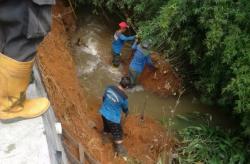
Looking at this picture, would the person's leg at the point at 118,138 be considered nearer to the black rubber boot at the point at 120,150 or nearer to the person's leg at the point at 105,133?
the black rubber boot at the point at 120,150

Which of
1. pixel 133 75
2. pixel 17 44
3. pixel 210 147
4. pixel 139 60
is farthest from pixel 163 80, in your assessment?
pixel 17 44

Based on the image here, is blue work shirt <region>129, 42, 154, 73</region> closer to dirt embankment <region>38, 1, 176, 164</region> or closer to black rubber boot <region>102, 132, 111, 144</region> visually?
dirt embankment <region>38, 1, 176, 164</region>

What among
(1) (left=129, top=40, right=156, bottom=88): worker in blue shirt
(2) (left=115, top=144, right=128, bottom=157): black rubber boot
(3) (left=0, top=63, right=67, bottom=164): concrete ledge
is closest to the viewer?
(3) (left=0, top=63, right=67, bottom=164): concrete ledge

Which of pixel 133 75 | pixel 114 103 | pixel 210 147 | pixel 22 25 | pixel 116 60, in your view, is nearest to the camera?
pixel 22 25

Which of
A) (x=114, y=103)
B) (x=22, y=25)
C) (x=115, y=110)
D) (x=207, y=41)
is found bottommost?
(x=115, y=110)

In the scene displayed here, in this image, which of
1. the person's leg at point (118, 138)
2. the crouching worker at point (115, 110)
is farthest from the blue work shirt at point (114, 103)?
the person's leg at point (118, 138)

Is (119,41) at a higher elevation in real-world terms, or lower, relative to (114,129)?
higher

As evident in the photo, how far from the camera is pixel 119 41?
883 cm

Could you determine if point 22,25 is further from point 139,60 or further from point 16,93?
point 139,60

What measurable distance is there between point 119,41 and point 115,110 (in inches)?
95.1

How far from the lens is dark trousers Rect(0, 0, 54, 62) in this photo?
334cm

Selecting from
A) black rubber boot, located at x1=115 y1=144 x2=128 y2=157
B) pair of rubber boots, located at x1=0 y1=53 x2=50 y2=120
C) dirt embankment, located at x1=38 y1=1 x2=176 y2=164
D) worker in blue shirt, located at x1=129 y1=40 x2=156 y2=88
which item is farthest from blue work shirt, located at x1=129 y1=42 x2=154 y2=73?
pair of rubber boots, located at x1=0 y1=53 x2=50 y2=120

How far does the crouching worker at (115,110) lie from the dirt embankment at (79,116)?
0.18 meters

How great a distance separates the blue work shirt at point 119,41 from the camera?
871cm
